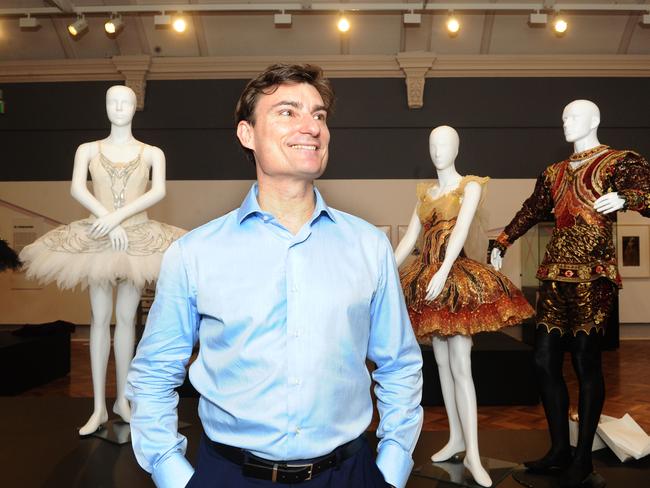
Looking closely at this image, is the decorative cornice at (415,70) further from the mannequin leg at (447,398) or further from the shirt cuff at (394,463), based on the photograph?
the shirt cuff at (394,463)

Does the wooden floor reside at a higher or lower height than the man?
lower

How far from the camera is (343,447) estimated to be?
1528mm

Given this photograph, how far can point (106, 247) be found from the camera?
12.3 ft

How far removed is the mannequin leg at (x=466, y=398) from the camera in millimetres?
3209

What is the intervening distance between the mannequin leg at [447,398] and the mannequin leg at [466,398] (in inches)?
3.2

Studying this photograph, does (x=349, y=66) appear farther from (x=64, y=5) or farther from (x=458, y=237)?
(x=458, y=237)

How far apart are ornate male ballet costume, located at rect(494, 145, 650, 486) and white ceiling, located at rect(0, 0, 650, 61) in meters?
5.87

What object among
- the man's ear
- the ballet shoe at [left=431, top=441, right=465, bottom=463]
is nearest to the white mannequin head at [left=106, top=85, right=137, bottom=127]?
the man's ear

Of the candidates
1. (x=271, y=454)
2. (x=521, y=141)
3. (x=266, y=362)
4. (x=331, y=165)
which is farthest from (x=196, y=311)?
(x=521, y=141)

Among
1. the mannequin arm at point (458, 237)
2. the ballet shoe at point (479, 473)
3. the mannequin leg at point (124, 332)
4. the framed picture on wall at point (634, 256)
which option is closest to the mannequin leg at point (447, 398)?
the ballet shoe at point (479, 473)

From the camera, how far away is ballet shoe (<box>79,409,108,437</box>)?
12.1 ft

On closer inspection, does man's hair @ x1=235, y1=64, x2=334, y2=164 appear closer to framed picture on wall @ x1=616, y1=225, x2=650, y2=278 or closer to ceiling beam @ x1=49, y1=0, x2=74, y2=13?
ceiling beam @ x1=49, y1=0, x2=74, y2=13

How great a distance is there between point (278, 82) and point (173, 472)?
1044 mm

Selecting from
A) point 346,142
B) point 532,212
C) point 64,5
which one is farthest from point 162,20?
point 532,212
